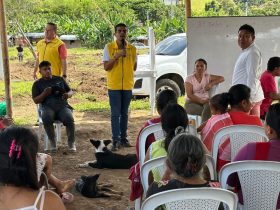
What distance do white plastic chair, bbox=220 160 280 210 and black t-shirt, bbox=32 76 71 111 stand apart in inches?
152

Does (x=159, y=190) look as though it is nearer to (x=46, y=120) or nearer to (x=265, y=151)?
(x=265, y=151)

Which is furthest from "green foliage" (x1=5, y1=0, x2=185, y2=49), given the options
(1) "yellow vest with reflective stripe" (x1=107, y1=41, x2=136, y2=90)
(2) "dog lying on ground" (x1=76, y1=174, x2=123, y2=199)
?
(2) "dog lying on ground" (x1=76, y1=174, x2=123, y2=199)

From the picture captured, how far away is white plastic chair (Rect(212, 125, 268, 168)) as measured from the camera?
12.1ft

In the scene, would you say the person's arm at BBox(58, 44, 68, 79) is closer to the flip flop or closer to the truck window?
the flip flop

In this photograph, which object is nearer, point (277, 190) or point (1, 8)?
point (277, 190)

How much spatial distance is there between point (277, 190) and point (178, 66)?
7451 millimetres

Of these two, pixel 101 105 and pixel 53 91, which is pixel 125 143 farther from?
pixel 101 105

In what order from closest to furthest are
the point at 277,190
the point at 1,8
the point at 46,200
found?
the point at 46,200, the point at 277,190, the point at 1,8

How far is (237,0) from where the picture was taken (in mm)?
36281

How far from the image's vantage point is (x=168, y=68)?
9.96 metres

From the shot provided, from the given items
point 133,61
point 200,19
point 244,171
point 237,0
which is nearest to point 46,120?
point 133,61

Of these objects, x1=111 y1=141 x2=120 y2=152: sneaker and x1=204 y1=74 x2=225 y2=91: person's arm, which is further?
x1=111 y1=141 x2=120 y2=152: sneaker

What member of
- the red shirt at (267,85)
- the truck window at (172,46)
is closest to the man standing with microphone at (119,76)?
the red shirt at (267,85)

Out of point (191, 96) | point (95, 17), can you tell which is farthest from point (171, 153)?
point (95, 17)
